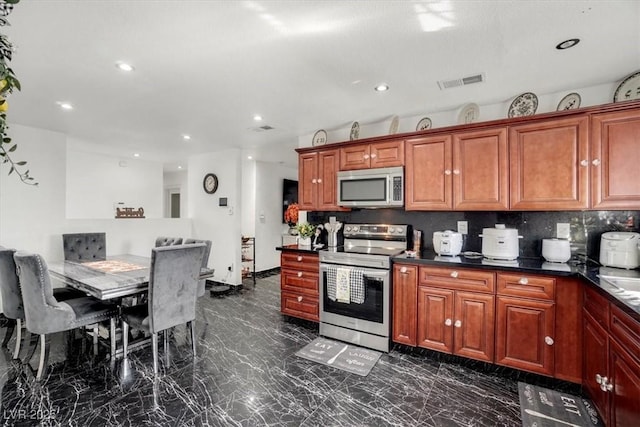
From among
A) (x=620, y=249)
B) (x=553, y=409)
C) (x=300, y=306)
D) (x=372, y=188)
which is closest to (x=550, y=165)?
(x=620, y=249)

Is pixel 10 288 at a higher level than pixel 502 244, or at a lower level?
lower

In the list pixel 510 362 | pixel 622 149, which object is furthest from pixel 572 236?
pixel 510 362

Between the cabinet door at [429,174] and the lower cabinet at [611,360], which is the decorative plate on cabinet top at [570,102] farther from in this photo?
the lower cabinet at [611,360]

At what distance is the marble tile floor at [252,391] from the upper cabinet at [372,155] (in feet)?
6.43

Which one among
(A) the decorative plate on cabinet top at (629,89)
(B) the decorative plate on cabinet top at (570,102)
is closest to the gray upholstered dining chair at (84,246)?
(B) the decorative plate on cabinet top at (570,102)

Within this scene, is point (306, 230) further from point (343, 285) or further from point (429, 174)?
point (429, 174)

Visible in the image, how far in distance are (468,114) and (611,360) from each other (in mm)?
2361

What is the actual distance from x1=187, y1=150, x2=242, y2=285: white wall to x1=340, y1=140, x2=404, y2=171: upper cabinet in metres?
2.57

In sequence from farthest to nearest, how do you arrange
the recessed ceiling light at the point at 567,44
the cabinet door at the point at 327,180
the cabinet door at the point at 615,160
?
the cabinet door at the point at 327,180, the cabinet door at the point at 615,160, the recessed ceiling light at the point at 567,44

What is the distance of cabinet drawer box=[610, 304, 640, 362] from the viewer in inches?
55.9

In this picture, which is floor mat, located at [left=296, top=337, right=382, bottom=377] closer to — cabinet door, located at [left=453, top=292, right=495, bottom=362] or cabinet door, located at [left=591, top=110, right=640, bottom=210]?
cabinet door, located at [left=453, top=292, right=495, bottom=362]

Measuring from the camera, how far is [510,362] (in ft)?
7.95

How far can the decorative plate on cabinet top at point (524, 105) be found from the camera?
2.82m

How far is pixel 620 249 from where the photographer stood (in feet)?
7.63
